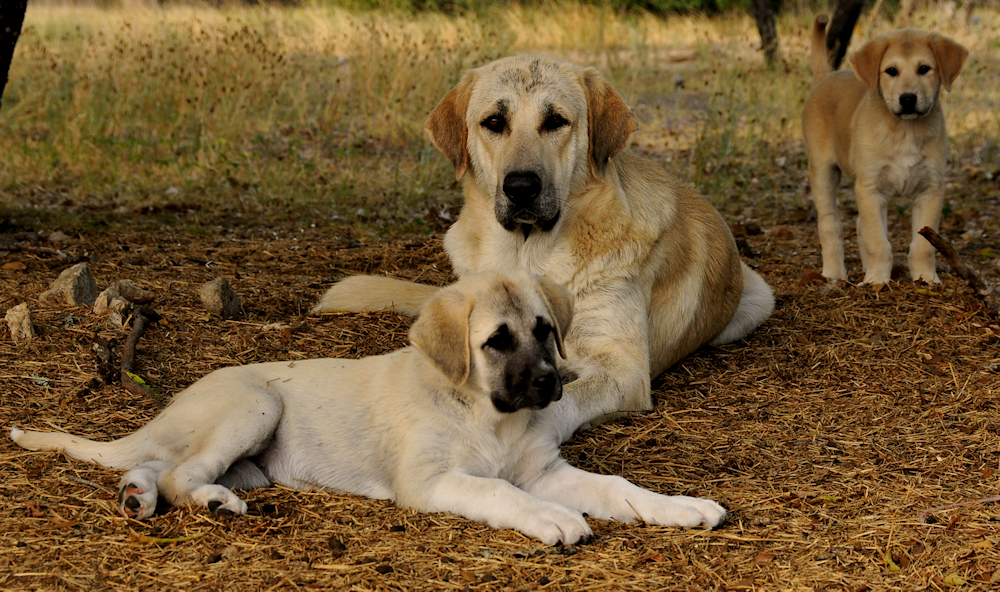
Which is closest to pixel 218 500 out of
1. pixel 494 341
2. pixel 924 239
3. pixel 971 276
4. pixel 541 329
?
pixel 494 341

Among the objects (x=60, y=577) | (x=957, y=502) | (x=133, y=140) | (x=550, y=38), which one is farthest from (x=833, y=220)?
(x=550, y=38)

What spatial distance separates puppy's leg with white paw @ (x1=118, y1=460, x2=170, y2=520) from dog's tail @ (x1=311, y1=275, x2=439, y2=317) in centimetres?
220

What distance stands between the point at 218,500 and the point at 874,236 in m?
5.17

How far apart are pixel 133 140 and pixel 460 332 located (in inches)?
313

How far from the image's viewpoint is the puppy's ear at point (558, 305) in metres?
3.45

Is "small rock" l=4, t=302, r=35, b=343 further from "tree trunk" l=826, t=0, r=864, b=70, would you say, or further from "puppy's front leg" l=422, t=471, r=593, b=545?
"tree trunk" l=826, t=0, r=864, b=70

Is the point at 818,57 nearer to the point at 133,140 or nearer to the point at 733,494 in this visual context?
the point at 733,494

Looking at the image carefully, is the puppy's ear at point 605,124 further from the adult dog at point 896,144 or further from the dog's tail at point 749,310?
the adult dog at point 896,144

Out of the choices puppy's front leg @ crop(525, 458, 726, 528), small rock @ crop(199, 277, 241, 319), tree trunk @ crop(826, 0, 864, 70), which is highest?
tree trunk @ crop(826, 0, 864, 70)

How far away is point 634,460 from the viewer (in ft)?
12.5

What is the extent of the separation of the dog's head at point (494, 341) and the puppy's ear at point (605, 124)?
1487 millimetres

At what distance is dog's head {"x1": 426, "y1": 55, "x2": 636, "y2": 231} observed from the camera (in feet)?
14.8

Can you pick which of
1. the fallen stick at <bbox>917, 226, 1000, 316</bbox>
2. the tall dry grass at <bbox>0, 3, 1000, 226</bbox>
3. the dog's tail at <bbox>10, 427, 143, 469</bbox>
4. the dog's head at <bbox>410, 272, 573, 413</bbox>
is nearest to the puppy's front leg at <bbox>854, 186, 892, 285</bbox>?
the fallen stick at <bbox>917, 226, 1000, 316</bbox>

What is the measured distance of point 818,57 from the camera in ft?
27.3
